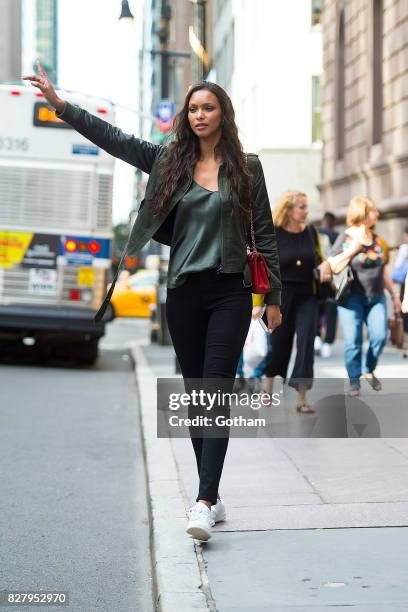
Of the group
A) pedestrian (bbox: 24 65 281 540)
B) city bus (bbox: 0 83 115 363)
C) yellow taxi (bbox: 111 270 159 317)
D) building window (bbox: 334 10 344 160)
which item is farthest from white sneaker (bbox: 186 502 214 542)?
yellow taxi (bbox: 111 270 159 317)

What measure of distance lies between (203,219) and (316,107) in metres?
29.4

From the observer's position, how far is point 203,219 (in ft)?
17.0

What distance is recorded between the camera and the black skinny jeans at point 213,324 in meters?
5.18

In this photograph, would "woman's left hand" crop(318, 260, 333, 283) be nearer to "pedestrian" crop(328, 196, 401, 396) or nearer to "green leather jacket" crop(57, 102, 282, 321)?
"pedestrian" crop(328, 196, 401, 396)

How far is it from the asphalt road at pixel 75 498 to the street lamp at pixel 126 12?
Result: 44.6 ft

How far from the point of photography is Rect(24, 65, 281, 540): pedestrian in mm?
5180

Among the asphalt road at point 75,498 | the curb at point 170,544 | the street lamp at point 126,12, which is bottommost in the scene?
the asphalt road at point 75,498

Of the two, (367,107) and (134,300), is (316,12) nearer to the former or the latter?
(134,300)

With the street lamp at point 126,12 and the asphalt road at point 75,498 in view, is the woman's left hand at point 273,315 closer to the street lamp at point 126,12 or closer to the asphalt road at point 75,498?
the asphalt road at point 75,498

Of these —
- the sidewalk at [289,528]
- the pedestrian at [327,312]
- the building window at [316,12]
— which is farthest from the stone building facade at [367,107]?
the sidewalk at [289,528]

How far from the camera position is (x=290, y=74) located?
3400cm

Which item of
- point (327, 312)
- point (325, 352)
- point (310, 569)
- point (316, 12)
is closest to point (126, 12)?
point (316, 12)

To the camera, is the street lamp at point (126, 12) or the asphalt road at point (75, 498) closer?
the asphalt road at point (75, 498)

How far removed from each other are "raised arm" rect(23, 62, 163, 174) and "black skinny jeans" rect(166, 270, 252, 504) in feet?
1.89
